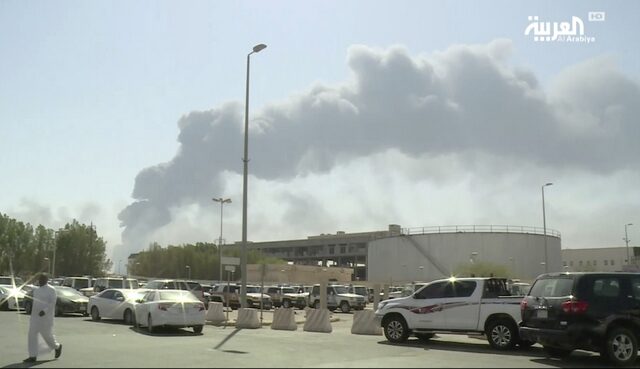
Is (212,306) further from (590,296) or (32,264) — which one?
(32,264)

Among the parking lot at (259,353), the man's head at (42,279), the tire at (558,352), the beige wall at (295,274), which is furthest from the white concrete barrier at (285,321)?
the beige wall at (295,274)

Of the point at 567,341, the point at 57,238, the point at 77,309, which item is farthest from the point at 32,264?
the point at 567,341

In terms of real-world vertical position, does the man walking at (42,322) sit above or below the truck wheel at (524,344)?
above

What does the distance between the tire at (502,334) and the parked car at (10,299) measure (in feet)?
86.6

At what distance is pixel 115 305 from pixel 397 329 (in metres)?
12.4

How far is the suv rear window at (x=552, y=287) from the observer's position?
12819 millimetres

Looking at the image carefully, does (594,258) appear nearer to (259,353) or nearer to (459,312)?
(459,312)

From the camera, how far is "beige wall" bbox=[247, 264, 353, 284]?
298 feet

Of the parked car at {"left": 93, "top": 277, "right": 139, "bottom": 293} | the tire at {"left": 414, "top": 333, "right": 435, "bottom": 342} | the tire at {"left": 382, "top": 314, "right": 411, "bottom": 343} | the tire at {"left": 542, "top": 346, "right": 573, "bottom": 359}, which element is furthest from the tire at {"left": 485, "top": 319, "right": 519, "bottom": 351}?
the parked car at {"left": 93, "top": 277, "right": 139, "bottom": 293}

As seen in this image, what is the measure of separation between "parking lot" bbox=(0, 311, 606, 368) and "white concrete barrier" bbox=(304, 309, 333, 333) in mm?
3649

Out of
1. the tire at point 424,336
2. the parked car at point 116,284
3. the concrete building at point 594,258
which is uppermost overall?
the concrete building at point 594,258

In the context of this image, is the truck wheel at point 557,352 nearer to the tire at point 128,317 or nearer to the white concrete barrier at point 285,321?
the white concrete barrier at point 285,321

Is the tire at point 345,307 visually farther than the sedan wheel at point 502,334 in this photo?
Yes

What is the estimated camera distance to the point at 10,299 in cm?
3250
